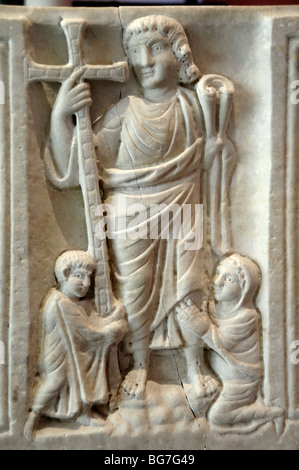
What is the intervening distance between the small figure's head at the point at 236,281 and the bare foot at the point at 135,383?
0.52 m

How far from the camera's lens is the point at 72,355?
298 centimetres

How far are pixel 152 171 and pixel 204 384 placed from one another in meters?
1.04

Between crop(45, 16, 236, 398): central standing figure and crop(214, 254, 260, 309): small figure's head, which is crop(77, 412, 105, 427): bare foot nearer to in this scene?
crop(45, 16, 236, 398): central standing figure

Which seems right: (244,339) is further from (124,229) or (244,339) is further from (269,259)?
(124,229)

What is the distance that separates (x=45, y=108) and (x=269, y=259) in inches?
49.9

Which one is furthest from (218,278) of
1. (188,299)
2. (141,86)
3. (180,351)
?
(141,86)

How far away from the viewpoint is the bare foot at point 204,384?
306cm

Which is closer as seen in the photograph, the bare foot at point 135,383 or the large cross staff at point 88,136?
the large cross staff at point 88,136

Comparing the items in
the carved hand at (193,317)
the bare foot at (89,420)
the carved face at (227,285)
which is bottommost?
the bare foot at (89,420)

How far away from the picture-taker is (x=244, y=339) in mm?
3082

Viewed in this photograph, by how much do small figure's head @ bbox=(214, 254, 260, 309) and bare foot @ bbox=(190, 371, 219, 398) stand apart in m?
0.37

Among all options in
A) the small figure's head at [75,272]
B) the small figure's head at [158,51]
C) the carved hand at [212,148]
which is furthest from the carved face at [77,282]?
the small figure's head at [158,51]

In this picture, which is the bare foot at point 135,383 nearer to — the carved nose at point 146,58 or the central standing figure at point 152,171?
the central standing figure at point 152,171

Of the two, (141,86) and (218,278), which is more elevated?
(141,86)
